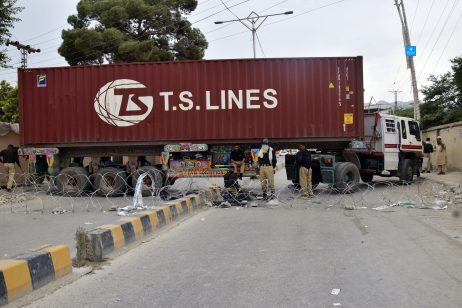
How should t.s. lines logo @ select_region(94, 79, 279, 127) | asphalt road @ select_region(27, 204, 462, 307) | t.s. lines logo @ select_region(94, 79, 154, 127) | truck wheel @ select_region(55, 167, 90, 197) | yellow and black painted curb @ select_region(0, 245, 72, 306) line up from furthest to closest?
truck wheel @ select_region(55, 167, 90, 197) < t.s. lines logo @ select_region(94, 79, 154, 127) < t.s. lines logo @ select_region(94, 79, 279, 127) < asphalt road @ select_region(27, 204, 462, 307) < yellow and black painted curb @ select_region(0, 245, 72, 306)

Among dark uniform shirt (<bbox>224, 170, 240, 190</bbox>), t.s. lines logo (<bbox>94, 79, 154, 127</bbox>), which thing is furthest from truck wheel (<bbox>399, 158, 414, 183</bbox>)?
t.s. lines logo (<bbox>94, 79, 154, 127</bbox>)

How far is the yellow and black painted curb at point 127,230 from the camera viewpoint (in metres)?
5.87

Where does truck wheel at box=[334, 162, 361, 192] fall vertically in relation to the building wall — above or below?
below

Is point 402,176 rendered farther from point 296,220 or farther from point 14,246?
point 14,246

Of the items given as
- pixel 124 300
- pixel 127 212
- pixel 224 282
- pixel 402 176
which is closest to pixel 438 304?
pixel 224 282

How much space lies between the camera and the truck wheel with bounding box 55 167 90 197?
573 inches

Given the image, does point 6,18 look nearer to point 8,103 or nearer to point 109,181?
point 109,181

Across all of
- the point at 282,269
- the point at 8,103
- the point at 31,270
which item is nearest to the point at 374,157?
the point at 282,269

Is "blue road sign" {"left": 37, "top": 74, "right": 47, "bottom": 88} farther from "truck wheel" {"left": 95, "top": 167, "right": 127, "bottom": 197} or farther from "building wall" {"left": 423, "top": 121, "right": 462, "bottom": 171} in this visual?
"building wall" {"left": 423, "top": 121, "right": 462, "bottom": 171}

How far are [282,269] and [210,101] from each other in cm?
910

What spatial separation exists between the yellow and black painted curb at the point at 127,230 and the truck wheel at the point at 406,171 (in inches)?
333

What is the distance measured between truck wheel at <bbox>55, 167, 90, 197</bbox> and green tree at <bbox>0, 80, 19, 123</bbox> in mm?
21203

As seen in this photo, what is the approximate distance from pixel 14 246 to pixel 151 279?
2.76 meters

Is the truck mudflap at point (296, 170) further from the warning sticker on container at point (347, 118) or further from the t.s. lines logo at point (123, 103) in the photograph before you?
the t.s. lines logo at point (123, 103)
